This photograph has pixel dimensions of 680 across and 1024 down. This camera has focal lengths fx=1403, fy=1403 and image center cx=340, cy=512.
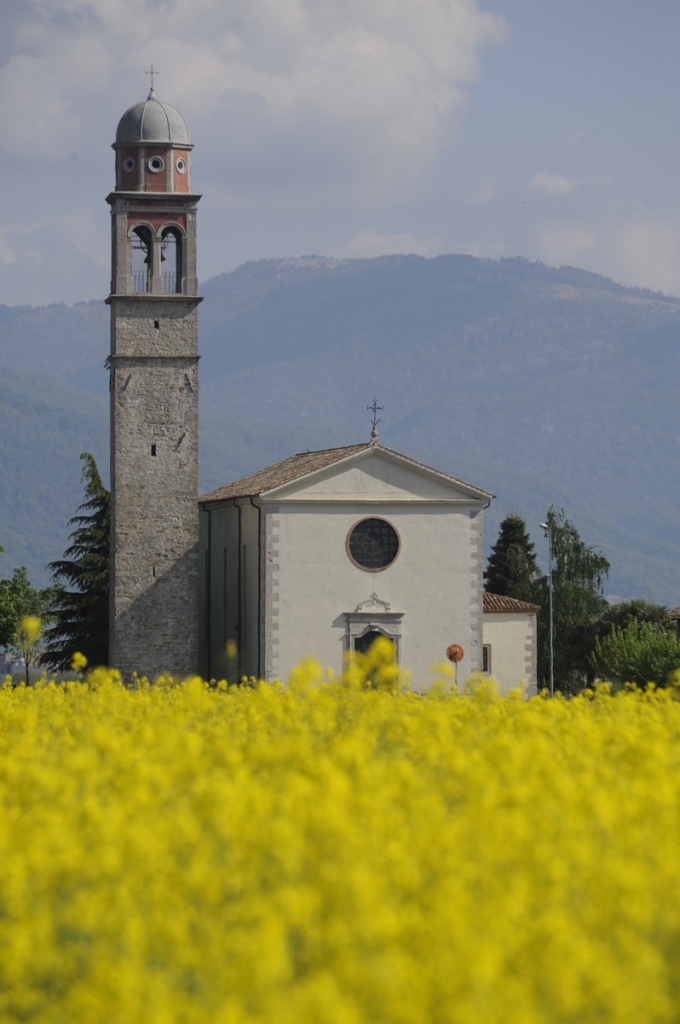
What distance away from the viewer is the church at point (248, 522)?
39.6 meters

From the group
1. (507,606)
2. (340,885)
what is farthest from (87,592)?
(340,885)

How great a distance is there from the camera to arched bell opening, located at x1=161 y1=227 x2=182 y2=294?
41.8 m

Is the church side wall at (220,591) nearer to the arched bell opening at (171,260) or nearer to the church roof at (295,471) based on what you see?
the church roof at (295,471)

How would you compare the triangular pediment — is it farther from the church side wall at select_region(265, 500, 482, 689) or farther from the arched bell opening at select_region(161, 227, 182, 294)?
the arched bell opening at select_region(161, 227, 182, 294)

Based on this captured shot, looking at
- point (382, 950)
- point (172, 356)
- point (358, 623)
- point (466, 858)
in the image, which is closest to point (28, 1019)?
point (382, 950)

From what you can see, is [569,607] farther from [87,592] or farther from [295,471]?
[295,471]

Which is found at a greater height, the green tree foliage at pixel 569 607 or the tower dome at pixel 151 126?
the tower dome at pixel 151 126

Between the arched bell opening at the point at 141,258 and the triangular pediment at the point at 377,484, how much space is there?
7666 mm

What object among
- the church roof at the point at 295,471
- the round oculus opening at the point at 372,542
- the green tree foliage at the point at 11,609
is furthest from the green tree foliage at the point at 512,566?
the round oculus opening at the point at 372,542

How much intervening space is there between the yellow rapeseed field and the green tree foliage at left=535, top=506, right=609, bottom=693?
137 ft

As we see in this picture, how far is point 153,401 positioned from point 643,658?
55.3ft

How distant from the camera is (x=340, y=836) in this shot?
33.5 ft

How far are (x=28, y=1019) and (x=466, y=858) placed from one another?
10.6ft

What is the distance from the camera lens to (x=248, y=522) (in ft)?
139
